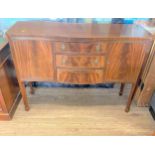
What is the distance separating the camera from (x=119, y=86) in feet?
7.09

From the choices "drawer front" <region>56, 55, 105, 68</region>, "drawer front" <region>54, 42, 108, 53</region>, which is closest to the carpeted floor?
"drawer front" <region>56, 55, 105, 68</region>

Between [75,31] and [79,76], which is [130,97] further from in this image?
[75,31]

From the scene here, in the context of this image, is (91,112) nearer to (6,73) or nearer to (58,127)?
(58,127)

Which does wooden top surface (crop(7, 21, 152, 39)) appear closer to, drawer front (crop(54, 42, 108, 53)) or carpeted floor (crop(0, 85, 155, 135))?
drawer front (crop(54, 42, 108, 53))

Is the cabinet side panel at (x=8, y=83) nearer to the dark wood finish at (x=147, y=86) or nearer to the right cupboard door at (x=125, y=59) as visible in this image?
the right cupboard door at (x=125, y=59)

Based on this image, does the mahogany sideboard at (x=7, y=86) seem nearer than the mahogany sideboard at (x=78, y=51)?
No

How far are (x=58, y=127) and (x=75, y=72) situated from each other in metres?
0.61

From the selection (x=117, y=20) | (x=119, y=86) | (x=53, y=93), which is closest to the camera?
(x=117, y=20)

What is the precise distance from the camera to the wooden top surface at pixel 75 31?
126 centimetres

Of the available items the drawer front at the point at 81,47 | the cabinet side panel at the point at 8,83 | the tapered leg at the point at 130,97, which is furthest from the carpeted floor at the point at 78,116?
the drawer front at the point at 81,47

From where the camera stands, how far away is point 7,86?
158 centimetres

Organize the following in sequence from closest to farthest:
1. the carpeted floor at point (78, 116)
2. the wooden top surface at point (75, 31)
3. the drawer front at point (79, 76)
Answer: the wooden top surface at point (75, 31) → the drawer front at point (79, 76) → the carpeted floor at point (78, 116)
